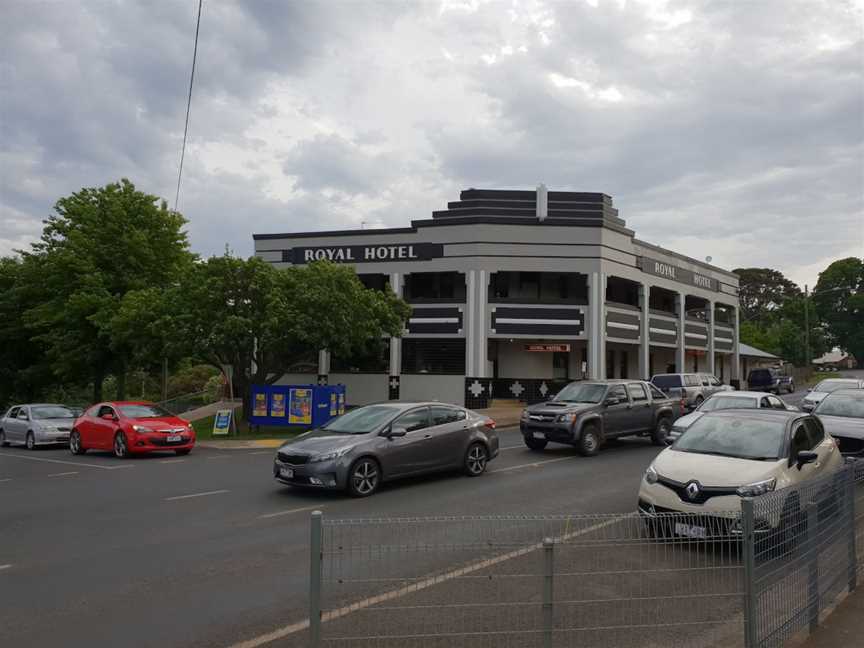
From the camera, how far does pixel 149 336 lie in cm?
2627

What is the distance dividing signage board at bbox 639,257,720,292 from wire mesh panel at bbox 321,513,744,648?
35.0 metres

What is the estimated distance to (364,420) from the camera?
12.9m

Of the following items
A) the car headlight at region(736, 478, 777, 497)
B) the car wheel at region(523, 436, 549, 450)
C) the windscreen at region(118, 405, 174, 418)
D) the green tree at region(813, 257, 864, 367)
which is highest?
the green tree at region(813, 257, 864, 367)

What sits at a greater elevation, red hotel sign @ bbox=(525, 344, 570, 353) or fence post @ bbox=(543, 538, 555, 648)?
red hotel sign @ bbox=(525, 344, 570, 353)

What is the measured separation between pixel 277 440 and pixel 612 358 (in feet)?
77.8

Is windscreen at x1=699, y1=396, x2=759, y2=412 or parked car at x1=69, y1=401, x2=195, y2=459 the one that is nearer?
windscreen at x1=699, y1=396, x2=759, y2=412

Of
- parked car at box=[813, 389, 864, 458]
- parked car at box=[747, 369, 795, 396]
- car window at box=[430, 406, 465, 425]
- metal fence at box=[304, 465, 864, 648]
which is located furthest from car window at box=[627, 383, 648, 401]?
parked car at box=[747, 369, 795, 396]

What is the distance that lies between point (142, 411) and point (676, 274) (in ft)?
105

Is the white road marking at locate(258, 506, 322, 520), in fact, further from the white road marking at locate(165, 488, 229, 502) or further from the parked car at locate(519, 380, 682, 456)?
the parked car at locate(519, 380, 682, 456)

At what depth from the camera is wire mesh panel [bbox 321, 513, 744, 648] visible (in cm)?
448

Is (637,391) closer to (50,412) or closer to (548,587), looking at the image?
(548,587)

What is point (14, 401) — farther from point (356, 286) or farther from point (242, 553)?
point (242, 553)

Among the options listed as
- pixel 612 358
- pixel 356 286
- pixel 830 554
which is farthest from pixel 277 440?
pixel 612 358

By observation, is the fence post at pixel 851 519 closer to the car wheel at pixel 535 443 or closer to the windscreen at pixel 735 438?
Answer: the windscreen at pixel 735 438
